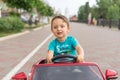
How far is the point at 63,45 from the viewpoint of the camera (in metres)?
6.59

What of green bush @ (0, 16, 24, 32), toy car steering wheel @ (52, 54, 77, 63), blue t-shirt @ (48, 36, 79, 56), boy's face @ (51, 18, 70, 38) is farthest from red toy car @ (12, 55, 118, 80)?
green bush @ (0, 16, 24, 32)

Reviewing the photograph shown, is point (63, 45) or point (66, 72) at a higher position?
point (63, 45)

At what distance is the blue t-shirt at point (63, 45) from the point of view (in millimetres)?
6570

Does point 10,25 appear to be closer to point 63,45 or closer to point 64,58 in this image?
point 63,45

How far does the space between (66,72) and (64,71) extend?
0.10 ft

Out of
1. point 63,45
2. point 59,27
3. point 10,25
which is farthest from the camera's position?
point 10,25

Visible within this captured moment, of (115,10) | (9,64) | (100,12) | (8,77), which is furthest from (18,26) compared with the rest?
(100,12)

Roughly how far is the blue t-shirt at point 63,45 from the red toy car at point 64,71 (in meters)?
0.49

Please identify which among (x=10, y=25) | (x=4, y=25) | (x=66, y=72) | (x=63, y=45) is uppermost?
(x=63, y=45)

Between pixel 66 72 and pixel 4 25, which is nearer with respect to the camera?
pixel 66 72

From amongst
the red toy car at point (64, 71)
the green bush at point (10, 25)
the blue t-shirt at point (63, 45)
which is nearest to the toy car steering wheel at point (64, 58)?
the red toy car at point (64, 71)

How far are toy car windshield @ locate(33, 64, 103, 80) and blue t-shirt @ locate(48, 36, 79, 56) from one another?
1.91 feet

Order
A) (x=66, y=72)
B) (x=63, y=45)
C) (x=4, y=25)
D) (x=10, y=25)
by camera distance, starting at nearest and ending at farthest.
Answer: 1. (x=66, y=72)
2. (x=63, y=45)
3. (x=4, y=25)
4. (x=10, y=25)

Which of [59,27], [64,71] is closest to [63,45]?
[59,27]
